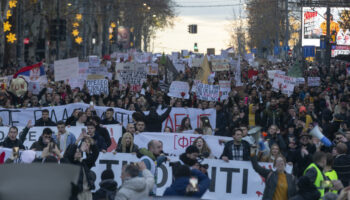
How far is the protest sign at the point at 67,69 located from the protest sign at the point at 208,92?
3.69 meters

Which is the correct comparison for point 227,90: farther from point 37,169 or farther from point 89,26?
point 89,26

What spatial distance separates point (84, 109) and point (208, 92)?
145 inches

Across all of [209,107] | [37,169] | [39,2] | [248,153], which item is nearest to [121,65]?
[209,107]

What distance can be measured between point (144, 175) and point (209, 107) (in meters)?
9.93

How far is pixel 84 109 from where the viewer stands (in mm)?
19266

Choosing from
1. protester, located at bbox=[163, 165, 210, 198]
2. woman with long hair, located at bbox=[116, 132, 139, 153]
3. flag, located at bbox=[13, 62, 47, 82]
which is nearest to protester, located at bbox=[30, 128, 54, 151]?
woman with long hair, located at bbox=[116, 132, 139, 153]

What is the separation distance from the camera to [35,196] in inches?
312

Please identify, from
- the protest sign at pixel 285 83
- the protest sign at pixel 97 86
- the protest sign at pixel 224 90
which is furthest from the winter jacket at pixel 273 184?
the protest sign at pixel 285 83

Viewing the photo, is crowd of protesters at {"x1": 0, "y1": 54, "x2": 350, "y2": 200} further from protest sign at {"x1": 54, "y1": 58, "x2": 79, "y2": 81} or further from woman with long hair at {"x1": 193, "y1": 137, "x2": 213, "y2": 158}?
protest sign at {"x1": 54, "y1": 58, "x2": 79, "y2": 81}

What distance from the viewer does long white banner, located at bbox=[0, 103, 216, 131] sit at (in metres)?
18.6

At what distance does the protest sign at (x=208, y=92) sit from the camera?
2147 centimetres

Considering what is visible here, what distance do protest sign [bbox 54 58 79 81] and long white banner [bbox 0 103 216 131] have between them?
415 centimetres

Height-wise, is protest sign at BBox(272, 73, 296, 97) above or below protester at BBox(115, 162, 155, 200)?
above

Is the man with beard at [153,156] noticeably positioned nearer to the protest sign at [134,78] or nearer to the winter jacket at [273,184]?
the winter jacket at [273,184]
